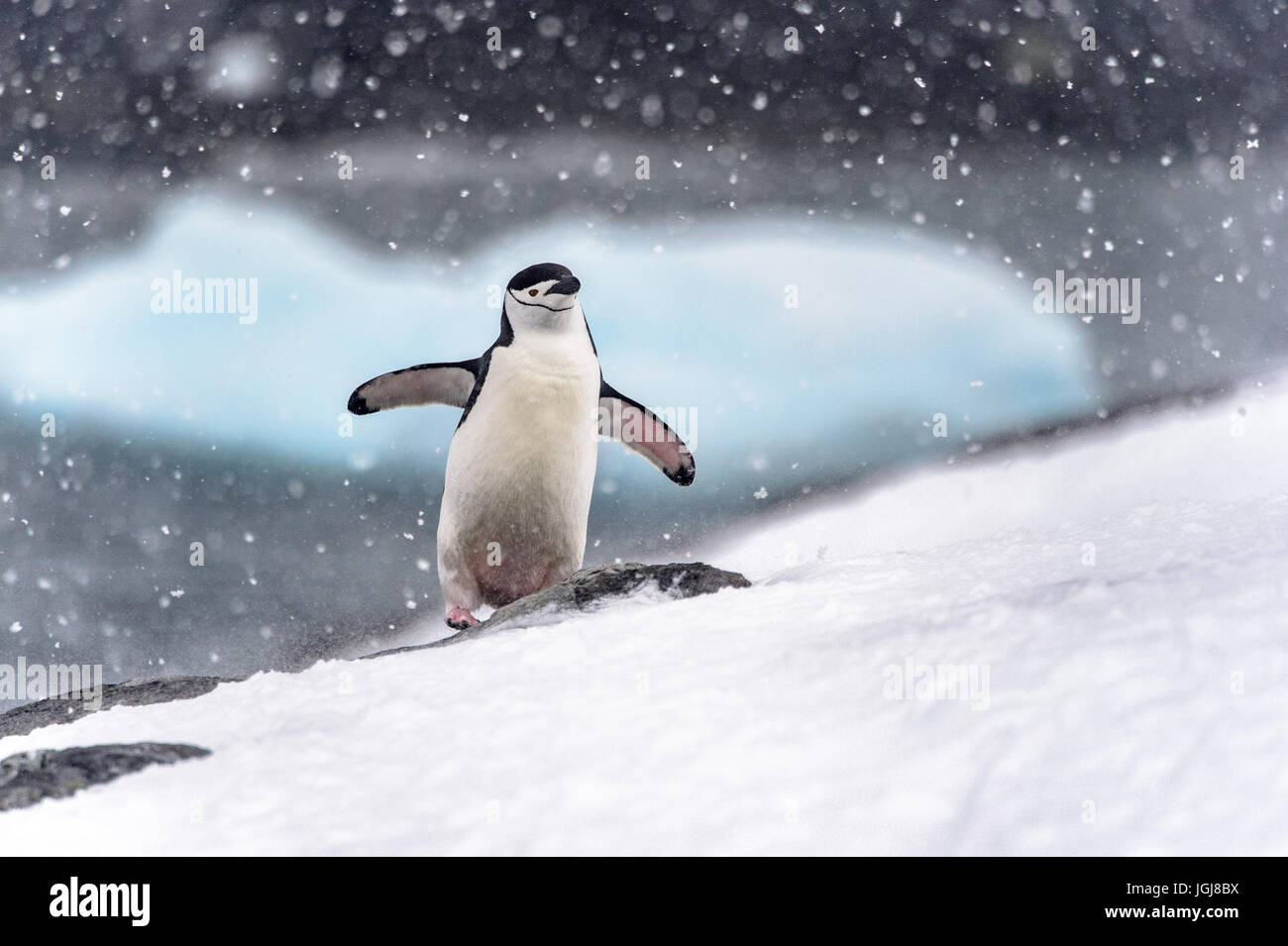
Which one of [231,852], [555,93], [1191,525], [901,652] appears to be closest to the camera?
[231,852]

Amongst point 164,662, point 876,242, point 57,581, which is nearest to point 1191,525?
point 876,242

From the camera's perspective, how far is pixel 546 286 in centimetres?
292

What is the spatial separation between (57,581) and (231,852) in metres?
3.80

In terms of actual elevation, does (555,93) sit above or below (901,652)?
above

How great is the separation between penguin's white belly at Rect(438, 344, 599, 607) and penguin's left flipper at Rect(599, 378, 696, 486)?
0.26m

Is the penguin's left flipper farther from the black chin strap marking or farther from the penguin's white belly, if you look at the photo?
the black chin strap marking

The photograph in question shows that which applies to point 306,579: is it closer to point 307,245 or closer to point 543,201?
point 307,245

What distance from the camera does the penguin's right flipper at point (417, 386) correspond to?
3309 millimetres

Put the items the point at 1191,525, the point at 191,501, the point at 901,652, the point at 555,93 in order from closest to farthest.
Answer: the point at 901,652
the point at 1191,525
the point at 555,93
the point at 191,501

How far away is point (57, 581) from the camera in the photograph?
4.26 metres

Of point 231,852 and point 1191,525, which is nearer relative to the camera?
point 231,852
